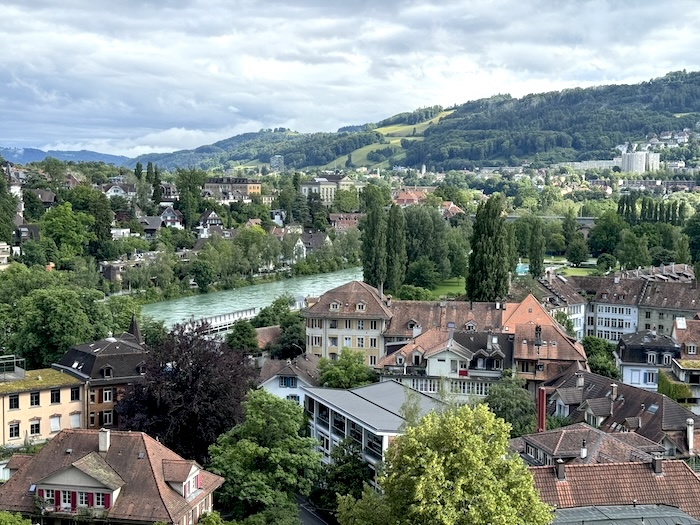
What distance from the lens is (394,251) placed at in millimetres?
56312

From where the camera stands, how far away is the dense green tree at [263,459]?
73.9 ft

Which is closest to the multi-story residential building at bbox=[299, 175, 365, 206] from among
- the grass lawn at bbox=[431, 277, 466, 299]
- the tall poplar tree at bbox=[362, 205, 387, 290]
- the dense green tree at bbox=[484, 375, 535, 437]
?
the grass lawn at bbox=[431, 277, 466, 299]

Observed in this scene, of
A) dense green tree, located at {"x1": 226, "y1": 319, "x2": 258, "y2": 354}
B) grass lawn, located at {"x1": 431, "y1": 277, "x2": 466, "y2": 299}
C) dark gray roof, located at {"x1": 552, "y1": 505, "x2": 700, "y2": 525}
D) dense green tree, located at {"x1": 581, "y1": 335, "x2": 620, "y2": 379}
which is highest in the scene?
dark gray roof, located at {"x1": 552, "y1": 505, "x2": 700, "y2": 525}

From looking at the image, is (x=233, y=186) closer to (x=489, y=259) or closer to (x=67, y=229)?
(x=67, y=229)

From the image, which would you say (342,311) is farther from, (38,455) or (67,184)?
(67,184)

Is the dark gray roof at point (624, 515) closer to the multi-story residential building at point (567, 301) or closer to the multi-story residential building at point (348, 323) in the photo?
the multi-story residential building at point (348, 323)

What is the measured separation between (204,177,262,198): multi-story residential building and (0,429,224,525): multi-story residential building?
301 ft

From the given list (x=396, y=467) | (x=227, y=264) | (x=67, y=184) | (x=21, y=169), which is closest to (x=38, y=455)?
(x=396, y=467)

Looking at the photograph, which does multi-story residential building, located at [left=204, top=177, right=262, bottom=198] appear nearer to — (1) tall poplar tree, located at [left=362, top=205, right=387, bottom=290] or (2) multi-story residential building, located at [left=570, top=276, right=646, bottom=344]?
(1) tall poplar tree, located at [left=362, top=205, right=387, bottom=290]

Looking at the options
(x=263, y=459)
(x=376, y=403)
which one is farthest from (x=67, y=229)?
(x=263, y=459)

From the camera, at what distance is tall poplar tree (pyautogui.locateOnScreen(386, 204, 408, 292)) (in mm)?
56125

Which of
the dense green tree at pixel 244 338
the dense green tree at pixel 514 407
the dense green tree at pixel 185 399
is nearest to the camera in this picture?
the dense green tree at pixel 185 399

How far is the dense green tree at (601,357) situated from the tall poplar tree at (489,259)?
5.62 meters

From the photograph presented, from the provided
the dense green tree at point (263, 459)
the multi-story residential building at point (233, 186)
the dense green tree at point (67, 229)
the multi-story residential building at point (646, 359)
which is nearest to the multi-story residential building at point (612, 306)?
the multi-story residential building at point (646, 359)
